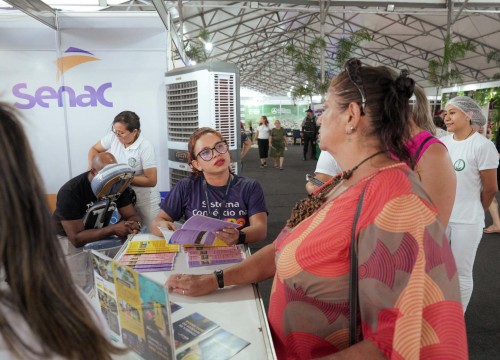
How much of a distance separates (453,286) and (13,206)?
86 cm

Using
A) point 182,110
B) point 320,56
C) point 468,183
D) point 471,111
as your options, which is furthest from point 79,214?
point 320,56

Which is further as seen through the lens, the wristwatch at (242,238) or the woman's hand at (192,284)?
the wristwatch at (242,238)

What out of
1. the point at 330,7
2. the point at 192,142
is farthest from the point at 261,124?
the point at 192,142

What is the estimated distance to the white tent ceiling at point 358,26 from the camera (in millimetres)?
9602

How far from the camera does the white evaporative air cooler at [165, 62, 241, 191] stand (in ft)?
10.7

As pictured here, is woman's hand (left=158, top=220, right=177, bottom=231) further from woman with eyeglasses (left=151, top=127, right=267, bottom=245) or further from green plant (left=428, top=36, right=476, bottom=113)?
green plant (left=428, top=36, right=476, bottom=113)

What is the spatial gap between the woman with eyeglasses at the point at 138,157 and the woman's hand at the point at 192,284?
7.18ft

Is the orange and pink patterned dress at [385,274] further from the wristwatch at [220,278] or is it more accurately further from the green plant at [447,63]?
the green plant at [447,63]

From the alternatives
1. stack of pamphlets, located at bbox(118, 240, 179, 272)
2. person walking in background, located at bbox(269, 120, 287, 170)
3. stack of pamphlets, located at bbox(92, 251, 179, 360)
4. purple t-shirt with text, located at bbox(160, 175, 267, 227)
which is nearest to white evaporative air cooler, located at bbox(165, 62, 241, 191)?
purple t-shirt with text, located at bbox(160, 175, 267, 227)

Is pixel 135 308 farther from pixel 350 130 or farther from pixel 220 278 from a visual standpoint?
pixel 350 130

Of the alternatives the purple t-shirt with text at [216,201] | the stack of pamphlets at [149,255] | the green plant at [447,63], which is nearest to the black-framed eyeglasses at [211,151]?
the purple t-shirt with text at [216,201]

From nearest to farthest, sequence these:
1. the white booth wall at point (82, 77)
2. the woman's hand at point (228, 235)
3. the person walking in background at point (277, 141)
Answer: the woman's hand at point (228, 235)
the white booth wall at point (82, 77)
the person walking in background at point (277, 141)

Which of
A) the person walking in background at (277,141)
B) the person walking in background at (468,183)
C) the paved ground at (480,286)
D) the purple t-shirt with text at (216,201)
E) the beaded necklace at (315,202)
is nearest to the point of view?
the beaded necklace at (315,202)

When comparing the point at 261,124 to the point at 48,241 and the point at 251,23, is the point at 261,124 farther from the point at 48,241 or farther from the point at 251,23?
the point at 48,241
